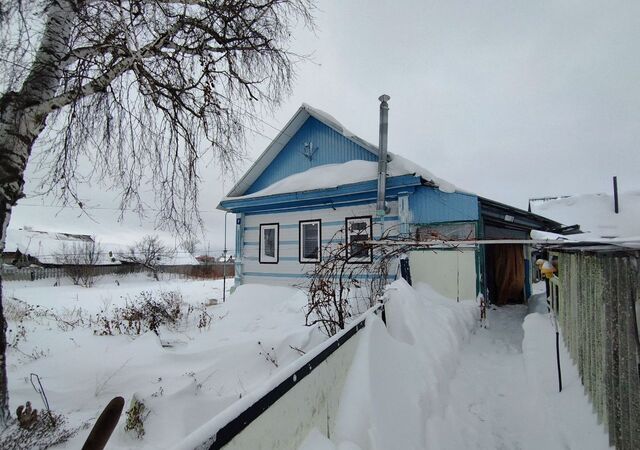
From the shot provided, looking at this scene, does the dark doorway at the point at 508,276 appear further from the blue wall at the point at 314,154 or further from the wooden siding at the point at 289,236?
the blue wall at the point at 314,154

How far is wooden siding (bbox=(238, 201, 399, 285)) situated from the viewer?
8.90 m

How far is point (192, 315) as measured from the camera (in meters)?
8.80

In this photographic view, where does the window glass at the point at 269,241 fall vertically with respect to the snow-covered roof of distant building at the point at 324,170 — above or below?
below

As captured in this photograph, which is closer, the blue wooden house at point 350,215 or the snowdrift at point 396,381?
the snowdrift at point 396,381

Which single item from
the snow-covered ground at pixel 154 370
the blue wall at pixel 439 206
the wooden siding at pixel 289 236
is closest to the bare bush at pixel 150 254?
the wooden siding at pixel 289 236

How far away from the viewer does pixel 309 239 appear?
9969mm

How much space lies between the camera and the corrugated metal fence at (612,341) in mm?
2062

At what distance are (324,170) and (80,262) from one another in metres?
23.7

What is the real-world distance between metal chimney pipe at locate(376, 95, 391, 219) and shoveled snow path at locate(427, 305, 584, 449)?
12.3 feet

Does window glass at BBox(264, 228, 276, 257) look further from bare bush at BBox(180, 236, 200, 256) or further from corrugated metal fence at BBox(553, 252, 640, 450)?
corrugated metal fence at BBox(553, 252, 640, 450)

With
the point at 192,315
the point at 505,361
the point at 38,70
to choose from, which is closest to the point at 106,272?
the point at 192,315

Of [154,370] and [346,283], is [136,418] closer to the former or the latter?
[154,370]

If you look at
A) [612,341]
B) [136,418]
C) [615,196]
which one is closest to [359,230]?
[612,341]

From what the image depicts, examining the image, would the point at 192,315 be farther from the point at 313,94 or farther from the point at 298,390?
the point at 298,390
